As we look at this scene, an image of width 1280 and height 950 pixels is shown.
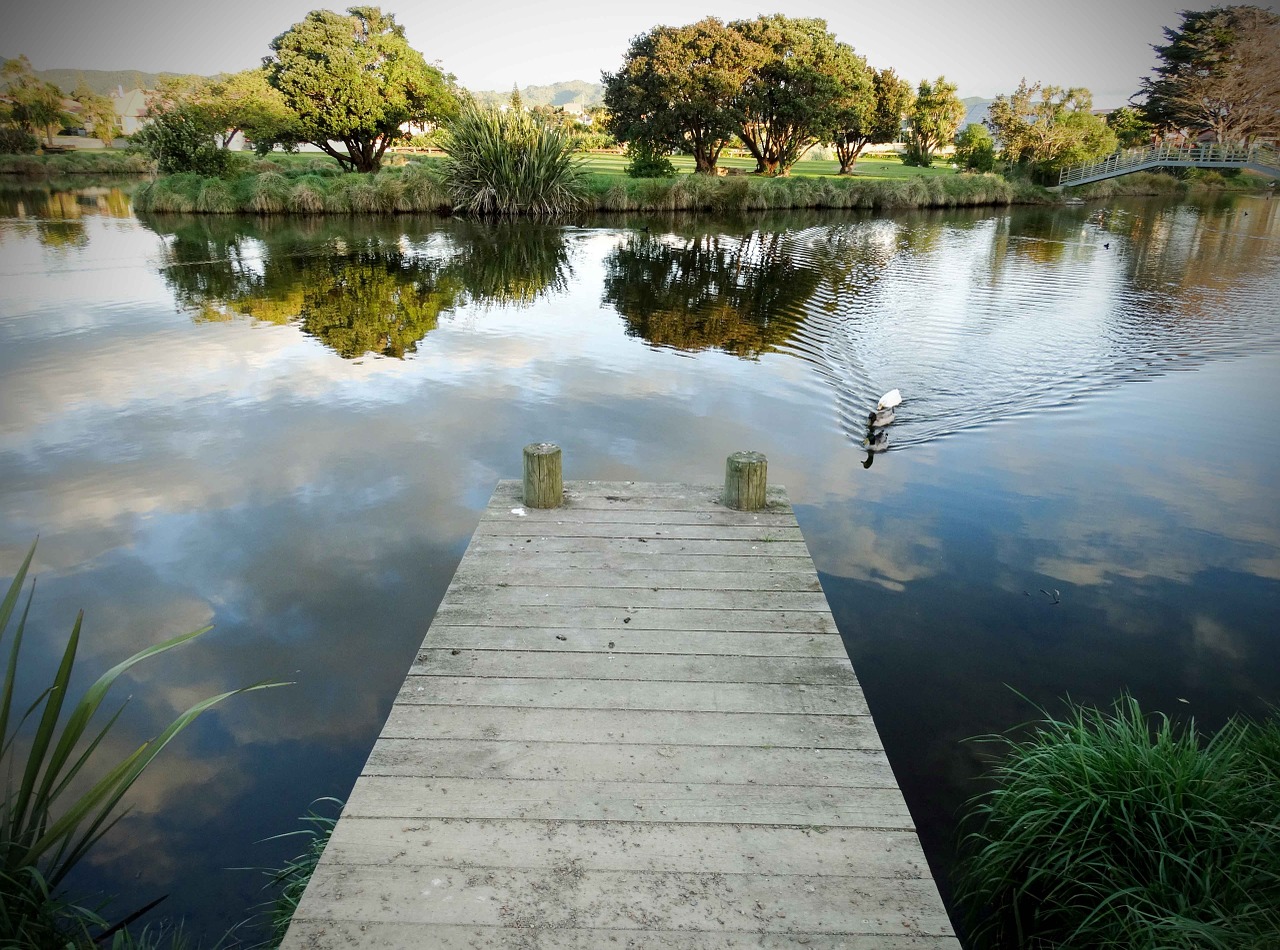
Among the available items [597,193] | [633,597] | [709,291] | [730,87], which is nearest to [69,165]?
[597,193]

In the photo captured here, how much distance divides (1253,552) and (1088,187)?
38.9 meters

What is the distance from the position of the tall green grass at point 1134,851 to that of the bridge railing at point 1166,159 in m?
41.7

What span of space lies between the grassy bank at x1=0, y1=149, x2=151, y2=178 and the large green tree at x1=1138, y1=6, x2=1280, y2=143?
2208 inches

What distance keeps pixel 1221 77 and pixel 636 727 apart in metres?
54.7

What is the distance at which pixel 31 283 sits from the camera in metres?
14.7

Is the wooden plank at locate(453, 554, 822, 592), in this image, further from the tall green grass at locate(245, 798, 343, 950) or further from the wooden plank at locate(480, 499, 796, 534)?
the tall green grass at locate(245, 798, 343, 950)

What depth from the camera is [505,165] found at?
78.1ft

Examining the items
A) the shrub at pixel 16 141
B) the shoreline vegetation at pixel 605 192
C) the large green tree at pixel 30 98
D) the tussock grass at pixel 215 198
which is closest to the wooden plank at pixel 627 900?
the shoreline vegetation at pixel 605 192

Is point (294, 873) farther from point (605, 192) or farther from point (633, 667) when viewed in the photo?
point (605, 192)

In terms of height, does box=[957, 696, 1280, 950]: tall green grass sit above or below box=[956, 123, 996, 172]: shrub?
below

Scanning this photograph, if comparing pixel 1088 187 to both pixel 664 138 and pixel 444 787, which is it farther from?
pixel 444 787

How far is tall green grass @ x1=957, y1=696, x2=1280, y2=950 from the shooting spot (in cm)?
242

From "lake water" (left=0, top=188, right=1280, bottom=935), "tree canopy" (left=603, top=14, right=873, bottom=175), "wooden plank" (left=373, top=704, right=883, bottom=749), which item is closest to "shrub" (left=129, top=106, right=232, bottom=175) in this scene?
"lake water" (left=0, top=188, right=1280, bottom=935)

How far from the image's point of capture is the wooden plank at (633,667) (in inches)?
132
